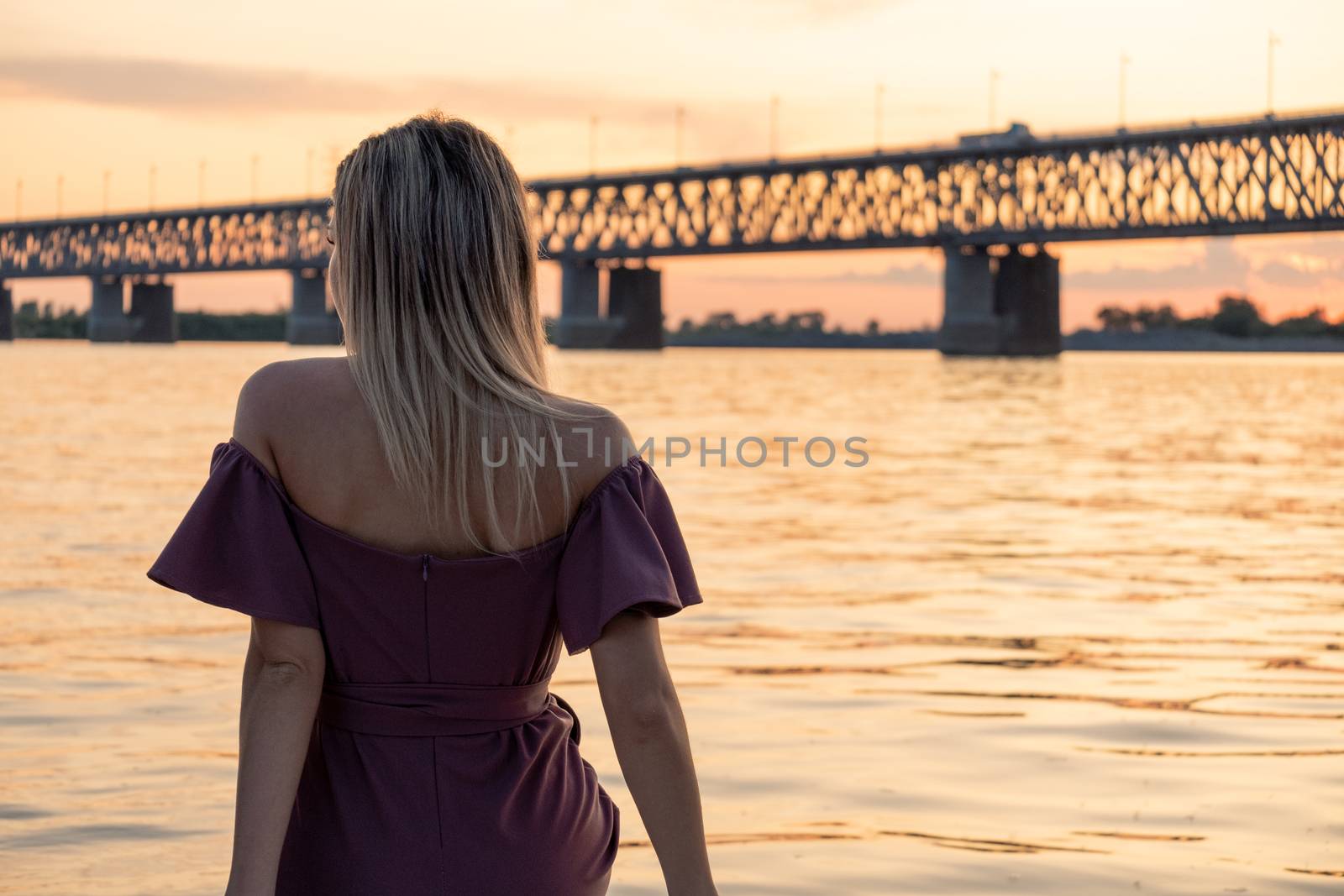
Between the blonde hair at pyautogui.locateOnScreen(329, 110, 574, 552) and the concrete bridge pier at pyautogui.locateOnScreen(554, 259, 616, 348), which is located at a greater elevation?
the concrete bridge pier at pyautogui.locateOnScreen(554, 259, 616, 348)

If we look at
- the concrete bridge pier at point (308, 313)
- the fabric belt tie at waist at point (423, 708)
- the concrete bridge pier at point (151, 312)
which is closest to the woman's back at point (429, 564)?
the fabric belt tie at waist at point (423, 708)

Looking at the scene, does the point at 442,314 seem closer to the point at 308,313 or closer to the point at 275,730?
the point at 275,730

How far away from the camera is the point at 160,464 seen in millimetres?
17453

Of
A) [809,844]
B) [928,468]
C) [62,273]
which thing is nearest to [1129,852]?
[809,844]

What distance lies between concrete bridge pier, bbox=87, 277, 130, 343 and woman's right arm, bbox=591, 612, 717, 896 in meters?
150

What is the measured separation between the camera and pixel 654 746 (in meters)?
2.14

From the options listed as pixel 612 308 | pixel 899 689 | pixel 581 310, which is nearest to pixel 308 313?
pixel 581 310

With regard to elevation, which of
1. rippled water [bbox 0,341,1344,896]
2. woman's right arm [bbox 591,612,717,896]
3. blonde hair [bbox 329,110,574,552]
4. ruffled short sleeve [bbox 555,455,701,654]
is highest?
blonde hair [bbox 329,110,574,552]

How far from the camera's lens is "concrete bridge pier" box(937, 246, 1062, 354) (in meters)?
98.1

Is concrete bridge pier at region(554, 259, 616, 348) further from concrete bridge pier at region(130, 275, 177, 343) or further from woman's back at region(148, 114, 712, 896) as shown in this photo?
woman's back at region(148, 114, 712, 896)

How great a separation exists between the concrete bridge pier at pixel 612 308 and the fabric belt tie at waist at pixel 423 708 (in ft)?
377

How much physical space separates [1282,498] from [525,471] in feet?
46.8

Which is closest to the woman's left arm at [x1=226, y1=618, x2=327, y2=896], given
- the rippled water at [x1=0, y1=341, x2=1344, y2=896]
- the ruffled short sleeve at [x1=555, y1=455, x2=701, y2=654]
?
the ruffled short sleeve at [x1=555, y1=455, x2=701, y2=654]

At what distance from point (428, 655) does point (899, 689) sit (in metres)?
4.68
